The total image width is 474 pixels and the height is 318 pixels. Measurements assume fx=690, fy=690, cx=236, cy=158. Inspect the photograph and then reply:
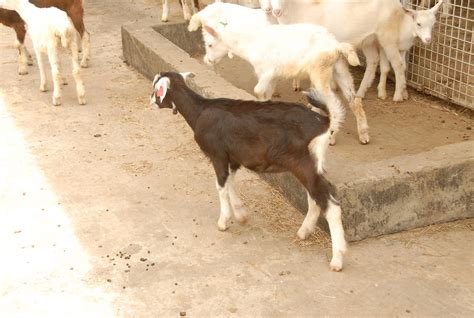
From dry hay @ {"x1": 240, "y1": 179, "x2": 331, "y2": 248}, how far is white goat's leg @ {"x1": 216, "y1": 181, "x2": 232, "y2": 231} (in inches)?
12.0

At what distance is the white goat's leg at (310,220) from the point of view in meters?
4.50

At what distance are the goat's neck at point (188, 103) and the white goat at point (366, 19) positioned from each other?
6.03 ft

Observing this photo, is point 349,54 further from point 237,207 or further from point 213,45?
point 237,207

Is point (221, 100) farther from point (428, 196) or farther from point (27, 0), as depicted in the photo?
point (27, 0)

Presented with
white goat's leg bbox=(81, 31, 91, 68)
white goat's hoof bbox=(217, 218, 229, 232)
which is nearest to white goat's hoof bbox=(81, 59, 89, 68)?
white goat's leg bbox=(81, 31, 91, 68)

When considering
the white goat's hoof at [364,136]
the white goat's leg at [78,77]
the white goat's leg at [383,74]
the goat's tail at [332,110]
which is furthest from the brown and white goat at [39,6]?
the goat's tail at [332,110]

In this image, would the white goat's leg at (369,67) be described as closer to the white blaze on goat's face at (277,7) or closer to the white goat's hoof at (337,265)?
the white blaze on goat's face at (277,7)

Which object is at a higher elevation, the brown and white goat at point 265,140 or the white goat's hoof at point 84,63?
the brown and white goat at point 265,140

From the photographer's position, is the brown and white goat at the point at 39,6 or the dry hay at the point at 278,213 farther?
the brown and white goat at the point at 39,6

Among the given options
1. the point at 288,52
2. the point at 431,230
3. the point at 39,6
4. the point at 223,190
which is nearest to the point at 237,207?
the point at 223,190

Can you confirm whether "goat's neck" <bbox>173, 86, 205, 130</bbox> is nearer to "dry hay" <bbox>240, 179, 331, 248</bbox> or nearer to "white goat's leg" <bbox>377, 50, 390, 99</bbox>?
"dry hay" <bbox>240, 179, 331, 248</bbox>

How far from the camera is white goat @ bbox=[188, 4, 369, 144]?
215 inches

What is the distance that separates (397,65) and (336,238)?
10.1ft

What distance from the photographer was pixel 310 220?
14.9ft
